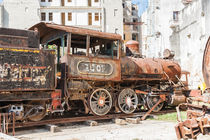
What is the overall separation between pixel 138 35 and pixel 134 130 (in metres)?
55.7

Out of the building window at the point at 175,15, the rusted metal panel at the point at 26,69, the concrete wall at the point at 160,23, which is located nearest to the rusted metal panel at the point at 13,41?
the rusted metal panel at the point at 26,69

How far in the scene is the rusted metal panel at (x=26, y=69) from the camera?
725cm

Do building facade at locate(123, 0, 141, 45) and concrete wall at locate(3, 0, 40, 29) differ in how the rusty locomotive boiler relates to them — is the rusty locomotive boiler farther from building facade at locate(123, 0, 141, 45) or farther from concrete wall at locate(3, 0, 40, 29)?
building facade at locate(123, 0, 141, 45)

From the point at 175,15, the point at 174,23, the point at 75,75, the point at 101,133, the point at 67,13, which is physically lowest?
the point at 101,133

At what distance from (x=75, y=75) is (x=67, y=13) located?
1376 inches

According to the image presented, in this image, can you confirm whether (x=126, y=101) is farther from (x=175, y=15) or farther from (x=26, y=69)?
(x=175, y=15)

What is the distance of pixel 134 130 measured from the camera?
7980mm

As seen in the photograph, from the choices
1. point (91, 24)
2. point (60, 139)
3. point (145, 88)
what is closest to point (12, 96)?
point (60, 139)

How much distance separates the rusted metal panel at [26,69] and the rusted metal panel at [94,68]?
91 centimetres

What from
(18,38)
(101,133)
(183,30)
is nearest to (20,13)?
(183,30)

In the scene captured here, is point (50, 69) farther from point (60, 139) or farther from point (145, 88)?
point (145, 88)

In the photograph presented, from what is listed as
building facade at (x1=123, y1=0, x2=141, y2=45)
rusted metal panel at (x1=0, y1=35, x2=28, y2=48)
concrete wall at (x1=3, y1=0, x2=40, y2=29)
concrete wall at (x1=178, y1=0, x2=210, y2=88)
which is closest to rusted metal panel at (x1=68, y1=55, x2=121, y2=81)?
rusted metal panel at (x1=0, y1=35, x2=28, y2=48)

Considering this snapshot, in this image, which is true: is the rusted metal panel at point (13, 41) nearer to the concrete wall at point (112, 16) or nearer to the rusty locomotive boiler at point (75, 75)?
the rusty locomotive boiler at point (75, 75)

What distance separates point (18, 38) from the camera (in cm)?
789
